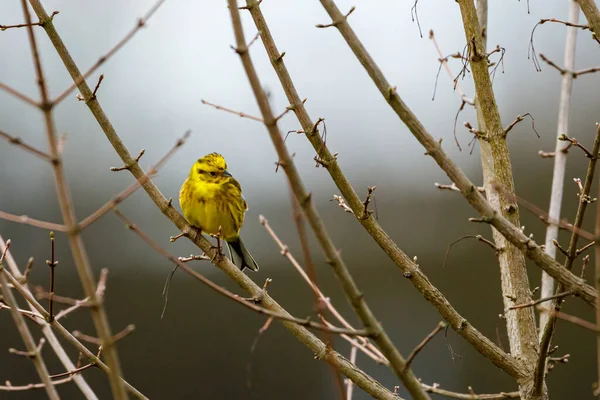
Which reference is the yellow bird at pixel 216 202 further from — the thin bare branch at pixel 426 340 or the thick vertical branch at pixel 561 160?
the thin bare branch at pixel 426 340

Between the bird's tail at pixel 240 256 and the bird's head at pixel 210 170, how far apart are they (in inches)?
15.7

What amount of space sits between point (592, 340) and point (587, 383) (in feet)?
1.28

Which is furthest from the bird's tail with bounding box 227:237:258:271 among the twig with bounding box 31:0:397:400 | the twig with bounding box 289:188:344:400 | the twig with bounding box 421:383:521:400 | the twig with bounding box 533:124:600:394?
the twig with bounding box 289:188:344:400

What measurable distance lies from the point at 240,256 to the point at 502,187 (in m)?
1.97

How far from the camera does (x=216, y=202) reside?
147 inches

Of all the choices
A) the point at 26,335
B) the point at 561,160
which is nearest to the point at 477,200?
the point at 561,160

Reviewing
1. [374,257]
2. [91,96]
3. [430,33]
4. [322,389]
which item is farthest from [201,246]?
[374,257]

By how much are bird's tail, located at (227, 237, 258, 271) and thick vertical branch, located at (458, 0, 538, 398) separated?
1693 mm

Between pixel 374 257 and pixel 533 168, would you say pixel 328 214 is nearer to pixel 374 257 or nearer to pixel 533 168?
pixel 374 257

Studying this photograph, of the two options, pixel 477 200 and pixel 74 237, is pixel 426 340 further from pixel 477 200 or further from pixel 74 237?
pixel 74 237

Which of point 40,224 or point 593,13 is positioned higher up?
point 593,13

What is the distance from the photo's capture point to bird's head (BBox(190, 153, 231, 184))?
3953mm

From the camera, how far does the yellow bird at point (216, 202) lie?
370cm

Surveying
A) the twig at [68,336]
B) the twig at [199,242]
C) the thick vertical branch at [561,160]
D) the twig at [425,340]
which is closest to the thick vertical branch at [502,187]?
the thick vertical branch at [561,160]
